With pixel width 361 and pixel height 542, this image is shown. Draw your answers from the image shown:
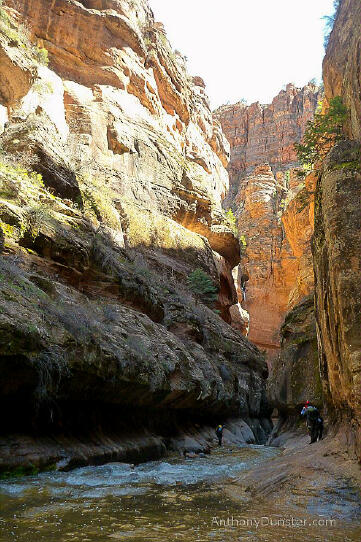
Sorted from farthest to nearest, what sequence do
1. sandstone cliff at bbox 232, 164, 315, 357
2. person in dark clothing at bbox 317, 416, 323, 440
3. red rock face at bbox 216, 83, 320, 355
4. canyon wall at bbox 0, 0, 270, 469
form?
sandstone cliff at bbox 232, 164, 315, 357
red rock face at bbox 216, 83, 320, 355
person in dark clothing at bbox 317, 416, 323, 440
canyon wall at bbox 0, 0, 270, 469

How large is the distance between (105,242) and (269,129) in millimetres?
82310

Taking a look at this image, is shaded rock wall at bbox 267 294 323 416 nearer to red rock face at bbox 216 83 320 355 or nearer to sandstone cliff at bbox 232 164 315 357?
red rock face at bbox 216 83 320 355

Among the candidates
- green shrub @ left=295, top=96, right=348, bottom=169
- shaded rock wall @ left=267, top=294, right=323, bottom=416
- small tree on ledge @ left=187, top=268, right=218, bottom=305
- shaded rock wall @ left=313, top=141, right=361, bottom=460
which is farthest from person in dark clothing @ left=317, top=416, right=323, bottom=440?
small tree on ledge @ left=187, top=268, right=218, bottom=305

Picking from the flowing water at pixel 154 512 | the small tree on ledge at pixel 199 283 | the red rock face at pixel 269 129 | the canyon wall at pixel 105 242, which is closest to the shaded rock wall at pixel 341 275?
the flowing water at pixel 154 512

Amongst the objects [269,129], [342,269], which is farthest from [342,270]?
[269,129]

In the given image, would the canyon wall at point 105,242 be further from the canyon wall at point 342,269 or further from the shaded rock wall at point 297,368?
the canyon wall at point 342,269

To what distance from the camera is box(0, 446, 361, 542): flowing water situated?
5402 mm

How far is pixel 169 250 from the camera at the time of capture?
28.4m

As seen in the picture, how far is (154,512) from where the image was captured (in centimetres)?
662

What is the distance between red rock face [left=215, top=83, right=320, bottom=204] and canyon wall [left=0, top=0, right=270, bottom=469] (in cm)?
4561

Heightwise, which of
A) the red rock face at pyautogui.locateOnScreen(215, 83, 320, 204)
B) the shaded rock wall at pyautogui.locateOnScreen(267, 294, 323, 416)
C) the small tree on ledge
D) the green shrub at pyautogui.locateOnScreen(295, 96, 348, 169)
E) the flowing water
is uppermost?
the red rock face at pyautogui.locateOnScreen(215, 83, 320, 204)

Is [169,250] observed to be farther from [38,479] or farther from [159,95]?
[38,479]

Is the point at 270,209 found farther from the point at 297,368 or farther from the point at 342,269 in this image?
the point at 342,269


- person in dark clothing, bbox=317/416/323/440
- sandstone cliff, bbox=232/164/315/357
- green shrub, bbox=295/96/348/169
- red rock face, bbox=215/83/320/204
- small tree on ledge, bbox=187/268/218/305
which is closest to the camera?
person in dark clothing, bbox=317/416/323/440
